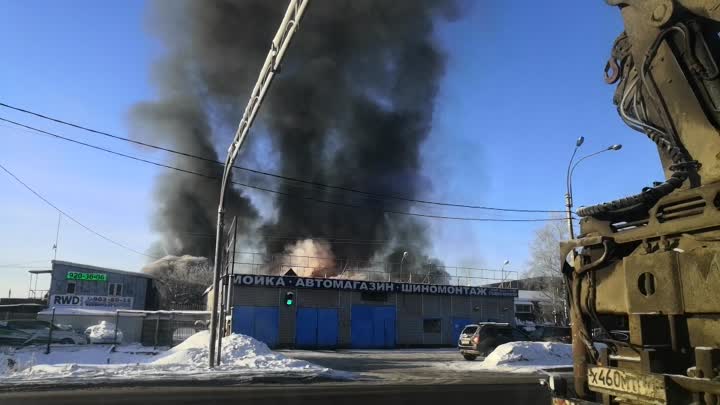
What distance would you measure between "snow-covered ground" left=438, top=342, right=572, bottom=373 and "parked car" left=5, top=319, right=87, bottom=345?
14542mm

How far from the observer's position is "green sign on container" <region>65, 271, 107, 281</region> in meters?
42.4

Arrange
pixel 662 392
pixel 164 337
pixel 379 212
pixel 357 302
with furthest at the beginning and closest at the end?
1. pixel 379 212
2. pixel 357 302
3. pixel 164 337
4. pixel 662 392

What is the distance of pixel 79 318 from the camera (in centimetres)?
2516

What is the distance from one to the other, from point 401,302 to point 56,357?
56.9 feet

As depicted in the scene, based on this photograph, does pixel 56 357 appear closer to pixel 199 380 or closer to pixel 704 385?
pixel 199 380

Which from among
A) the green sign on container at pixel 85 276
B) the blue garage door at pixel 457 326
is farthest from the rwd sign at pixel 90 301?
the blue garage door at pixel 457 326

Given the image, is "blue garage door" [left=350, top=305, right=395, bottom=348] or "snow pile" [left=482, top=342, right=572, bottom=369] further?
"blue garage door" [left=350, top=305, right=395, bottom=348]

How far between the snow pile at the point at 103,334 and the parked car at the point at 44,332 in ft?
1.64

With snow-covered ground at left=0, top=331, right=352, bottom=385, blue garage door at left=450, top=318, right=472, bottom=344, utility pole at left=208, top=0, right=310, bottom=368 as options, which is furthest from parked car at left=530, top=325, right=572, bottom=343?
utility pole at left=208, top=0, right=310, bottom=368

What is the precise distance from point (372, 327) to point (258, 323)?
247 inches

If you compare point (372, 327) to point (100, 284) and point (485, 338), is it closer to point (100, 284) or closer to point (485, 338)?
point (485, 338)

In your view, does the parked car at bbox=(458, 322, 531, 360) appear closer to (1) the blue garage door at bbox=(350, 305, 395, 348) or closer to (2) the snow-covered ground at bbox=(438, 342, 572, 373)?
(2) the snow-covered ground at bbox=(438, 342, 572, 373)

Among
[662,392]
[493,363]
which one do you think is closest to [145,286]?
[493,363]

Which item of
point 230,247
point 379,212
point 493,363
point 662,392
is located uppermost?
point 379,212
